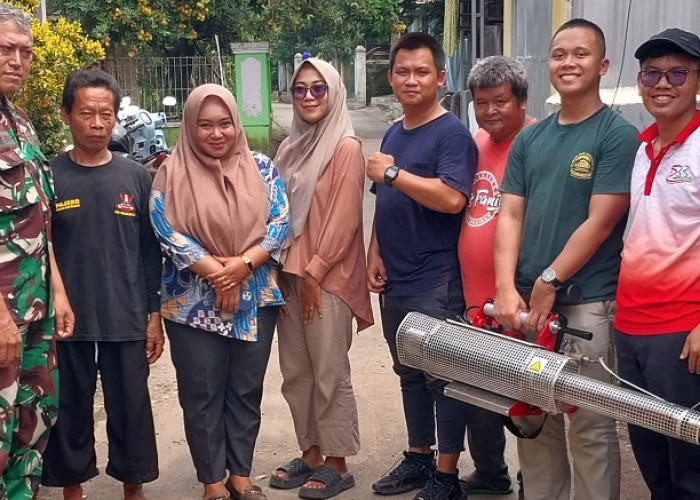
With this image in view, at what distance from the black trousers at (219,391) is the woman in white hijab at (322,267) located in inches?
6.7

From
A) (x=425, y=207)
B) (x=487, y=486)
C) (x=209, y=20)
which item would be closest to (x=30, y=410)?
(x=425, y=207)

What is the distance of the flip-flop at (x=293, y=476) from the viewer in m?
3.89

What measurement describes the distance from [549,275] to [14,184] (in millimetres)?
1787

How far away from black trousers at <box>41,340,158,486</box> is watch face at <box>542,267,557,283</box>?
160cm

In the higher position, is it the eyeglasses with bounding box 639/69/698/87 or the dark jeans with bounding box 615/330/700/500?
the eyeglasses with bounding box 639/69/698/87

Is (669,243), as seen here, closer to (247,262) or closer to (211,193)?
(247,262)

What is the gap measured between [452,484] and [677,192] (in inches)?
63.3

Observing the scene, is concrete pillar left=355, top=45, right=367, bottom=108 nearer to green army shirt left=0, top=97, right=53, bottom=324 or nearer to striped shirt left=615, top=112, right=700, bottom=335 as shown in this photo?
green army shirt left=0, top=97, right=53, bottom=324

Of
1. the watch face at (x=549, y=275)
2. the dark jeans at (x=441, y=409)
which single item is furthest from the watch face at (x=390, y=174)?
the watch face at (x=549, y=275)

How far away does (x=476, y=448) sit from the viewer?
373cm

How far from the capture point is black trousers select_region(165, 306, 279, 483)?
140 inches

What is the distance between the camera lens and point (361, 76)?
98.8ft

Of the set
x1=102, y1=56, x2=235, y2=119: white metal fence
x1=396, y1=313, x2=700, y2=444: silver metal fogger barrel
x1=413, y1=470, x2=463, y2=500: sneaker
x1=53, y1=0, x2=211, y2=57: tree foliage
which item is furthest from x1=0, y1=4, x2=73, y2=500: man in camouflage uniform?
x1=102, y1=56, x2=235, y2=119: white metal fence

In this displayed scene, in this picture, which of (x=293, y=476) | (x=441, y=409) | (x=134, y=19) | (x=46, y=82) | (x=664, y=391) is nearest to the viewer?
(x=664, y=391)
